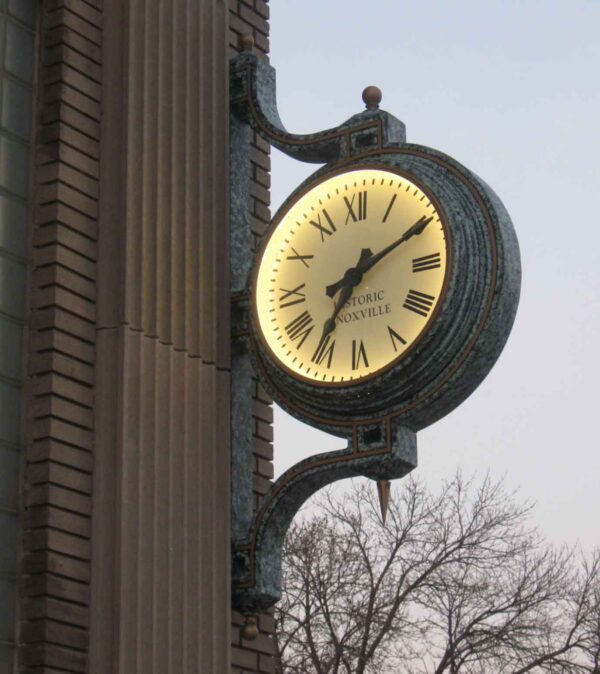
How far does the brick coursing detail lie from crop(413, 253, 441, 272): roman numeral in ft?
5.48

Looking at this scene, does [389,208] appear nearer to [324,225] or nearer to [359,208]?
[359,208]

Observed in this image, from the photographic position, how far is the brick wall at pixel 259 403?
9.12 meters

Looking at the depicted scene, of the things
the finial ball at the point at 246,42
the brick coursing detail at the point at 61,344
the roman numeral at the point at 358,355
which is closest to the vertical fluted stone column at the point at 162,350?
the brick coursing detail at the point at 61,344

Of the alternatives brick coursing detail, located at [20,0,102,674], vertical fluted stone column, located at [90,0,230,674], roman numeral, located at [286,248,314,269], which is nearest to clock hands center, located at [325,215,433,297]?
roman numeral, located at [286,248,314,269]

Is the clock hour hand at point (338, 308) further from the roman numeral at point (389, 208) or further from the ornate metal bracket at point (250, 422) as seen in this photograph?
the ornate metal bracket at point (250, 422)

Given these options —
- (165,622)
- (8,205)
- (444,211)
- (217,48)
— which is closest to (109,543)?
(165,622)

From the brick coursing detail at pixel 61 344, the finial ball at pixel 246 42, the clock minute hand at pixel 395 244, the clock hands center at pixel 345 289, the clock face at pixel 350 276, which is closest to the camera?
the brick coursing detail at pixel 61 344

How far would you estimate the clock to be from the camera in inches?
338

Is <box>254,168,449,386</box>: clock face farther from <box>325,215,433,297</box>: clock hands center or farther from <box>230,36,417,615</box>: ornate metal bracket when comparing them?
<box>230,36,417,615</box>: ornate metal bracket

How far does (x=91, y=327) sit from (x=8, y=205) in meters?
0.77

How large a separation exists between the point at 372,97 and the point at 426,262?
121 centimetres

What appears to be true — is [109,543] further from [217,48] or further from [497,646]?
[497,646]

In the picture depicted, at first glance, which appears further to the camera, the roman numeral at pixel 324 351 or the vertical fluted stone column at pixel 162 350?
the roman numeral at pixel 324 351

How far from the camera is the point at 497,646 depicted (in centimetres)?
2277
